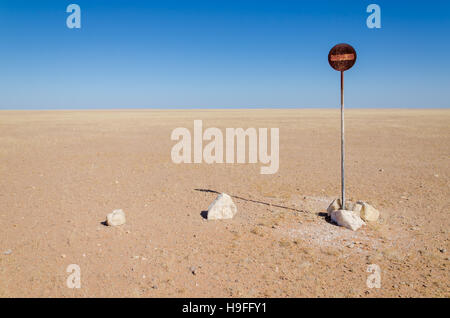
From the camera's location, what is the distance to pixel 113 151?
48.8 feet

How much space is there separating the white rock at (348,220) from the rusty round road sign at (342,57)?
2.50m

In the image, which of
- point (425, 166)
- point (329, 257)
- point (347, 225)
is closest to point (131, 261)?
point (329, 257)

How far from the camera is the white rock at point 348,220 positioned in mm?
5425

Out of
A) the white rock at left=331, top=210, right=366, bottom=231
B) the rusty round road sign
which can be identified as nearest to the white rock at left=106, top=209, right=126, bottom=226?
the white rock at left=331, top=210, right=366, bottom=231

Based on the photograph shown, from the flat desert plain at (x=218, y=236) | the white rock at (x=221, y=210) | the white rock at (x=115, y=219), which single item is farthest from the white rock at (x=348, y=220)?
the white rock at (x=115, y=219)

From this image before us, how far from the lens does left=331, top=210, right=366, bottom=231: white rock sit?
5.43m

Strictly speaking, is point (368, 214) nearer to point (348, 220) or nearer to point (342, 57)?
point (348, 220)

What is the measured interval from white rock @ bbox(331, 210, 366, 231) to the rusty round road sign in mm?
2496

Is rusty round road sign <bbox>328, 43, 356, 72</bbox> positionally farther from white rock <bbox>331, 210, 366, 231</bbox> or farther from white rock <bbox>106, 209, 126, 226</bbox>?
white rock <bbox>106, 209, 126, 226</bbox>

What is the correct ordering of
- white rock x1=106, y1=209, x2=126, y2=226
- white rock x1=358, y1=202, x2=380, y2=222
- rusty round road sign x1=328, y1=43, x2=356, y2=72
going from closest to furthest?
rusty round road sign x1=328, y1=43, x2=356, y2=72 → white rock x1=106, y1=209, x2=126, y2=226 → white rock x1=358, y1=202, x2=380, y2=222

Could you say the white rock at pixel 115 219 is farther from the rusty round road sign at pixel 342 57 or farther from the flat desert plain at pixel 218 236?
the rusty round road sign at pixel 342 57

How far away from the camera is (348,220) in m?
5.48

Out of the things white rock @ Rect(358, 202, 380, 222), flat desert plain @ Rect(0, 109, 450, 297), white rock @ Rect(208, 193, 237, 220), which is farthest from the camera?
white rock @ Rect(208, 193, 237, 220)
